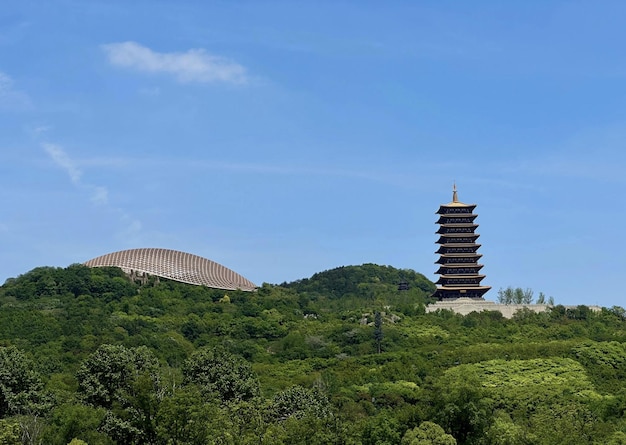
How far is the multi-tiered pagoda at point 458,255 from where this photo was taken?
106 m

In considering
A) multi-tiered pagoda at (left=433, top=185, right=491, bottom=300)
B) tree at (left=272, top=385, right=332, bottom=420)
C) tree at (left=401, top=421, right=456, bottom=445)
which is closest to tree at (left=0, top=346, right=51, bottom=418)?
tree at (left=272, top=385, right=332, bottom=420)

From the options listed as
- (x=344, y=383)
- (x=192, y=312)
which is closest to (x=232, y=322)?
(x=192, y=312)

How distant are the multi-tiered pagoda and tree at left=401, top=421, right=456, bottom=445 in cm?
6206

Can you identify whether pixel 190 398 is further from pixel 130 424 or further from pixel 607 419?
pixel 607 419

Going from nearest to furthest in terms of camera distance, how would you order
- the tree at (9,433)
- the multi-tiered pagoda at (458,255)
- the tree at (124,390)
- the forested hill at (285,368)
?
the tree at (9,433), the tree at (124,390), the forested hill at (285,368), the multi-tiered pagoda at (458,255)

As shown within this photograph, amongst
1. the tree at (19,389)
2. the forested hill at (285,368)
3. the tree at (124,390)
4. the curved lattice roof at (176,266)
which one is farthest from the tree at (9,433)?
the curved lattice roof at (176,266)

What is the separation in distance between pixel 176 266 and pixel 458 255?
119 ft

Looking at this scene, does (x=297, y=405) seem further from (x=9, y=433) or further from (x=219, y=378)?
(x=9, y=433)

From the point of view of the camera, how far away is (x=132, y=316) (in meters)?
97.1

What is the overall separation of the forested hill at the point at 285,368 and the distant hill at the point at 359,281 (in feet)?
32.5

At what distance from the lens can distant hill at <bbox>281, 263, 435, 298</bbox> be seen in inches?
5960

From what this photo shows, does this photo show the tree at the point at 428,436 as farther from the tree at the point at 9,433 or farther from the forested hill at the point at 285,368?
the tree at the point at 9,433

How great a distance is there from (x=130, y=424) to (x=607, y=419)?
89.6ft

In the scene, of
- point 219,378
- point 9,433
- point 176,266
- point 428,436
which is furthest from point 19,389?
point 176,266
